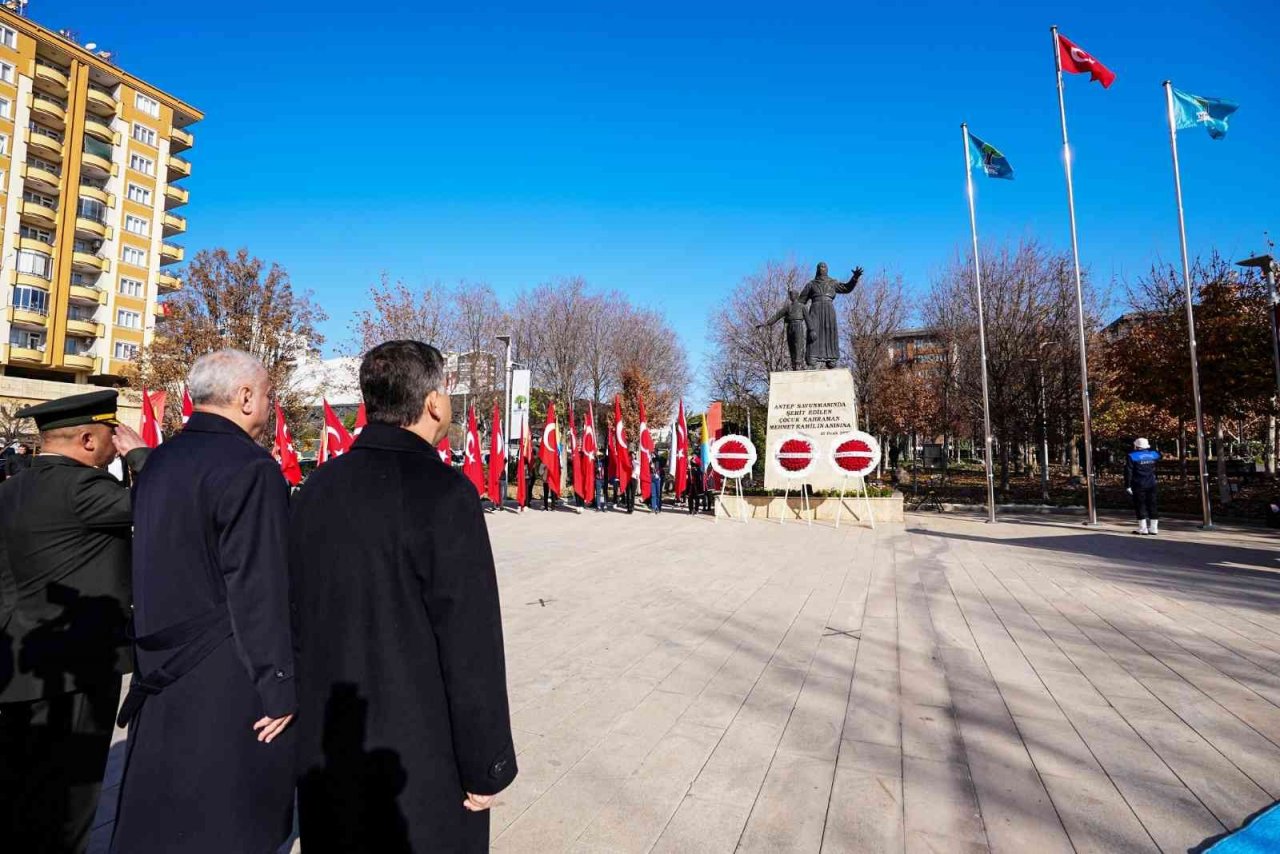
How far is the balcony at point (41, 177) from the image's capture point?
43750 millimetres

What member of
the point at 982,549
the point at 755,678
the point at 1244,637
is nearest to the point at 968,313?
the point at 982,549

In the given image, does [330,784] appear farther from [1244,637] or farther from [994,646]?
[1244,637]

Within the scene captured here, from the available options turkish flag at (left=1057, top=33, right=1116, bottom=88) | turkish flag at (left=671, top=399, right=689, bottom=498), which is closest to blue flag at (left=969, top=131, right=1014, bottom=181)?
turkish flag at (left=1057, top=33, right=1116, bottom=88)

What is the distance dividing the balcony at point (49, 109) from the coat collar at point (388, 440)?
6092cm

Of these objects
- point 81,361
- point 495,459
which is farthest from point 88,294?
point 495,459

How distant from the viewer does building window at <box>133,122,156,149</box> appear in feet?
166

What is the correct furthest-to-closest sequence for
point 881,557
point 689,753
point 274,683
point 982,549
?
point 982,549, point 881,557, point 689,753, point 274,683

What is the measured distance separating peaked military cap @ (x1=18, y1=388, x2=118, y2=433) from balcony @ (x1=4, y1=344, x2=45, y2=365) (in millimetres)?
54988

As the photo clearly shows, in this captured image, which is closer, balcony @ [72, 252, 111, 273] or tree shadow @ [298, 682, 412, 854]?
tree shadow @ [298, 682, 412, 854]

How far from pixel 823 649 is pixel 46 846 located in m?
4.98

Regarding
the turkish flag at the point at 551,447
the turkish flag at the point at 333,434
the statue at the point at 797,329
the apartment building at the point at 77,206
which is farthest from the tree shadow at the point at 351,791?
the apartment building at the point at 77,206

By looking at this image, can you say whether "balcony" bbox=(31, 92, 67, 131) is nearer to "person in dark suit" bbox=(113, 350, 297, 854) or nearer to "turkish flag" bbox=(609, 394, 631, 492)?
"turkish flag" bbox=(609, 394, 631, 492)

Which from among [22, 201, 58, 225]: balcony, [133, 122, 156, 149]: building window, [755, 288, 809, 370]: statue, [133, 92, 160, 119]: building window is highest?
[133, 92, 160, 119]: building window

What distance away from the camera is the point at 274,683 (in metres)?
1.96
